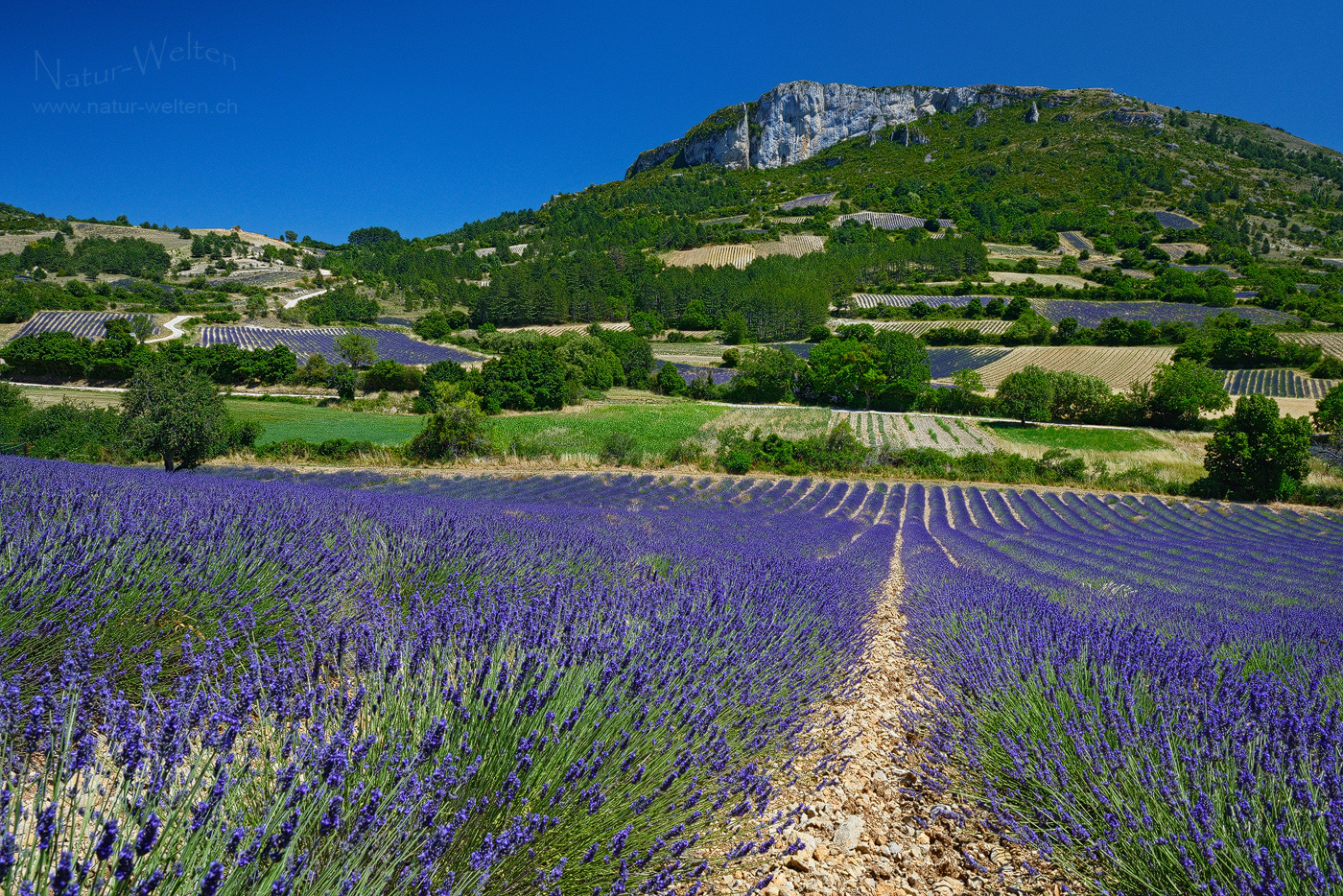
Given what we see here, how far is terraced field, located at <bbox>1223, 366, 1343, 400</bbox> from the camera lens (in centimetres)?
4112

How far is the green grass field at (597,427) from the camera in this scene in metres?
26.5

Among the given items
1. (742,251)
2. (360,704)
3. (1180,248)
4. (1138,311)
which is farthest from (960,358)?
(1180,248)

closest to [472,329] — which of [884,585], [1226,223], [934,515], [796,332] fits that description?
[796,332]

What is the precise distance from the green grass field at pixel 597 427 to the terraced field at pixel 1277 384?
125 feet

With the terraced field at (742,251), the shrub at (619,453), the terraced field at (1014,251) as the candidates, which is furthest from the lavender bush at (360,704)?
the terraced field at (1014,251)

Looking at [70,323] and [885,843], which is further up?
[70,323]

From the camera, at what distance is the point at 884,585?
26.4 feet

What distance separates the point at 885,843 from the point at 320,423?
3550 cm

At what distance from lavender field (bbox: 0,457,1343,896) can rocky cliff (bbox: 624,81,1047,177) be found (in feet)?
642

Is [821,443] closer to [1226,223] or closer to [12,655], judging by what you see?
[12,655]

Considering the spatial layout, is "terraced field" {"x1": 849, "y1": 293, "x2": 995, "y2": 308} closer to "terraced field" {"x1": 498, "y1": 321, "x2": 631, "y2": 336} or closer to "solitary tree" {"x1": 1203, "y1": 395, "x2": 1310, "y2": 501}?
A: "terraced field" {"x1": 498, "y1": 321, "x2": 631, "y2": 336}

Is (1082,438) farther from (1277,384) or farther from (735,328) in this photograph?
(735,328)

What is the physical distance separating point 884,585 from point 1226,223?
14551cm

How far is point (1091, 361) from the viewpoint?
165ft
